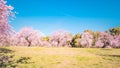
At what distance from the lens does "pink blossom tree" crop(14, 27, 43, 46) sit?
74.9 metres

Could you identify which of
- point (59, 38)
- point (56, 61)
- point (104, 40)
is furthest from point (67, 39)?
point (56, 61)

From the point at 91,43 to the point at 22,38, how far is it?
47923mm

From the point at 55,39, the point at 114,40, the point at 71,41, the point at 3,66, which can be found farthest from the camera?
the point at 71,41

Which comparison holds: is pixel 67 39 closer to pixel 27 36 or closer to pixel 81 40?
pixel 81 40

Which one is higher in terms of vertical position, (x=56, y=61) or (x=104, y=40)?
(x=104, y=40)

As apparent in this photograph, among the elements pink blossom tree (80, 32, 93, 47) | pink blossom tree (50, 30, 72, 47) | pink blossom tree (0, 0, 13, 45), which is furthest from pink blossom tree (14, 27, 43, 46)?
pink blossom tree (0, 0, 13, 45)

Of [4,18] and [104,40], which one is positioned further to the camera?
[104,40]

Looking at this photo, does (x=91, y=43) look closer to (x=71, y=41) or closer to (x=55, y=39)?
(x=71, y=41)

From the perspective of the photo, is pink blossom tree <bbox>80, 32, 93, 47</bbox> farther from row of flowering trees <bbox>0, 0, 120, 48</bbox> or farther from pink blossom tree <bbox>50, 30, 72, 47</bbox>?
pink blossom tree <bbox>50, 30, 72, 47</bbox>

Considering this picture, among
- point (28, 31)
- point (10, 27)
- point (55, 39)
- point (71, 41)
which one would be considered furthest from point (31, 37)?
point (10, 27)

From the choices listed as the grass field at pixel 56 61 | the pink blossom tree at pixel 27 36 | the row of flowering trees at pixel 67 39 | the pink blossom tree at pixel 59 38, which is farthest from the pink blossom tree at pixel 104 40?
the grass field at pixel 56 61

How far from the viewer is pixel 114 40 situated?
96.5 meters

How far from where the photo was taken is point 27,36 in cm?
7850

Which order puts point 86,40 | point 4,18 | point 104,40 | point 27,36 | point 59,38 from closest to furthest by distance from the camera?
point 4,18
point 27,36
point 104,40
point 59,38
point 86,40
